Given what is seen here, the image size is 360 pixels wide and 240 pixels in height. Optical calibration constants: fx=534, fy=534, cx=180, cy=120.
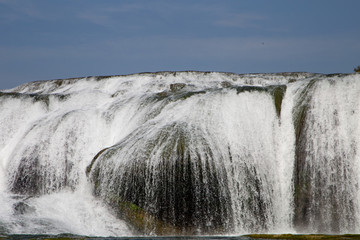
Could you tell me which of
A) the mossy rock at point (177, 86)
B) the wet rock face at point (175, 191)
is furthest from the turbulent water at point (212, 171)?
the mossy rock at point (177, 86)

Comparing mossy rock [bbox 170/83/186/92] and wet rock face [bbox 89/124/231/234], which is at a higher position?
mossy rock [bbox 170/83/186/92]

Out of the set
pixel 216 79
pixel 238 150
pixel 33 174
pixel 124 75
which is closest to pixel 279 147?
pixel 238 150

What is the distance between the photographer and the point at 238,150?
21.9 meters

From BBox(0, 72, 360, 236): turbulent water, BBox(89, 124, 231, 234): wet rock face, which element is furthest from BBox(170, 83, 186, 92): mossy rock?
BBox(89, 124, 231, 234): wet rock face

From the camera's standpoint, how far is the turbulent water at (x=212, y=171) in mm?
20062

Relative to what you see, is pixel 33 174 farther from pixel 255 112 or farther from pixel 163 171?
pixel 255 112

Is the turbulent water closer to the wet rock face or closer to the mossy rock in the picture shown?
the wet rock face

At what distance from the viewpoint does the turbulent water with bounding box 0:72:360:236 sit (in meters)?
20.1

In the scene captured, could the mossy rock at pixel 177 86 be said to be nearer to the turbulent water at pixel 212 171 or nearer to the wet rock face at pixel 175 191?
the turbulent water at pixel 212 171

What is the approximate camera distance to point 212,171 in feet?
67.9

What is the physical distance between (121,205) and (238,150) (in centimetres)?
524

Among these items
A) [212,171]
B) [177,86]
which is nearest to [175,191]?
[212,171]

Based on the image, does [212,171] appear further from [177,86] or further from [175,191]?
[177,86]

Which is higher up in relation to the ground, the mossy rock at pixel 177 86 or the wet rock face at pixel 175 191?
the mossy rock at pixel 177 86
